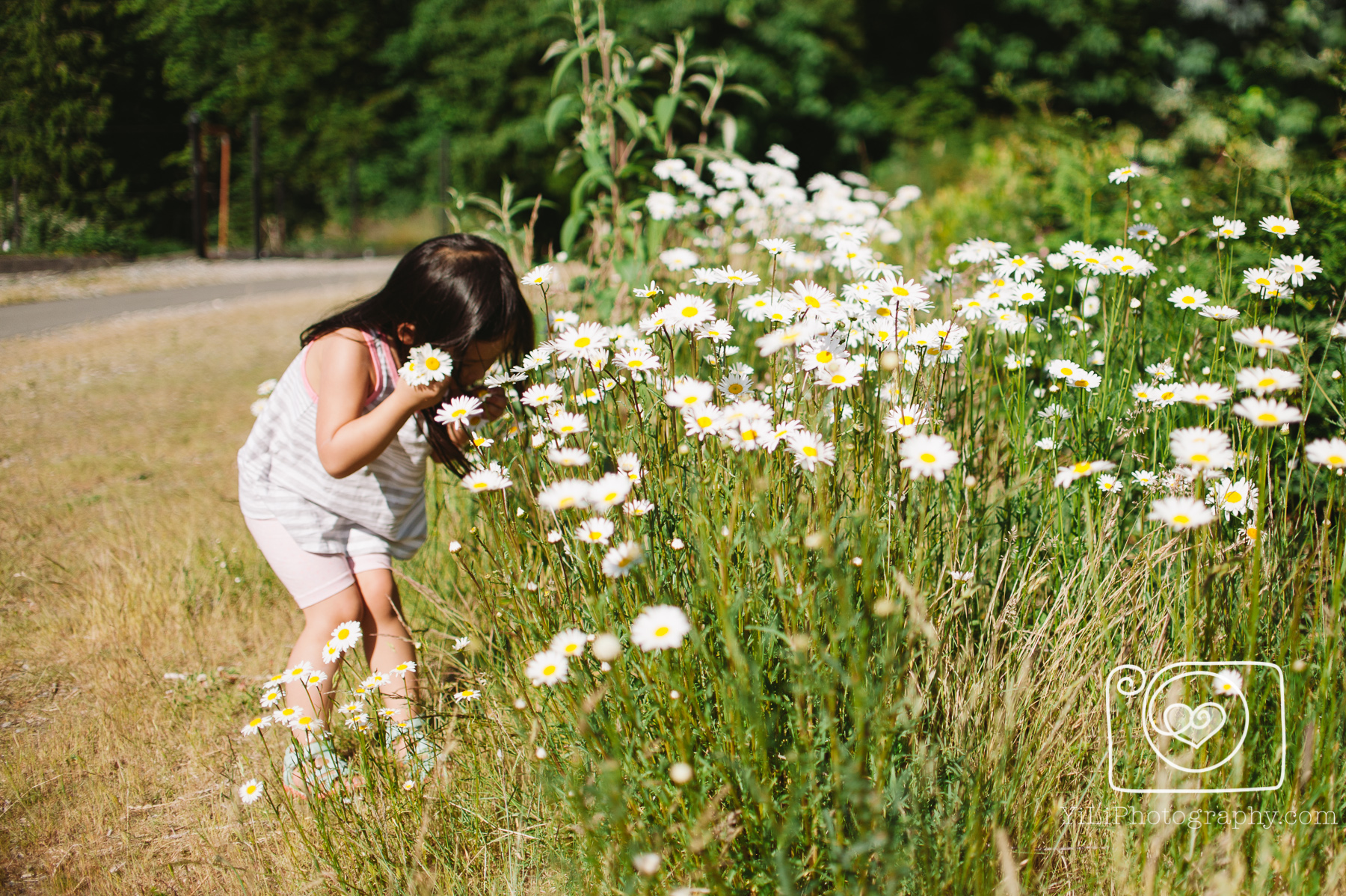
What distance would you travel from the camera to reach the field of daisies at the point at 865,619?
3.88 ft

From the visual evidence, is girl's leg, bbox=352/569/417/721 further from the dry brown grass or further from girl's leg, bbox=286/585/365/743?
the dry brown grass

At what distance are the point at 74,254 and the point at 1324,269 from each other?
465 inches

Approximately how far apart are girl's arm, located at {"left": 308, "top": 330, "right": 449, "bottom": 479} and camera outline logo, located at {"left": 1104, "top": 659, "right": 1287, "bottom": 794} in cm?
141

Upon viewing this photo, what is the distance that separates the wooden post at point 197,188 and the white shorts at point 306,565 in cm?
1169

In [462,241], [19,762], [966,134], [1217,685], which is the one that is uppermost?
[966,134]

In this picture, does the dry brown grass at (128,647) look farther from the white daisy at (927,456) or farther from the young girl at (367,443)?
the white daisy at (927,456)

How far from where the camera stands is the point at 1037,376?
249cm

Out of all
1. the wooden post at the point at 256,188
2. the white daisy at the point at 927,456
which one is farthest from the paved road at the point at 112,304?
the white daisy at the point at 927,456

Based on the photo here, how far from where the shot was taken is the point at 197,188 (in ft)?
38.8

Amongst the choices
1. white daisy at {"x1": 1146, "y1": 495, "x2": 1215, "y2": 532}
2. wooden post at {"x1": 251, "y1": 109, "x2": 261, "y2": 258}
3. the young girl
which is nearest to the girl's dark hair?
the young girl

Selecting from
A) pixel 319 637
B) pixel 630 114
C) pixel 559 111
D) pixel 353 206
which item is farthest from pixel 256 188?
pixel 319 637

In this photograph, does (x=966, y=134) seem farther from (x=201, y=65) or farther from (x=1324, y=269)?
(x=1324, y=269)

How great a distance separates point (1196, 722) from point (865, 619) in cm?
56

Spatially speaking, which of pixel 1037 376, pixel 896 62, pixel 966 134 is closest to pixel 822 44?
pixel 966 134
